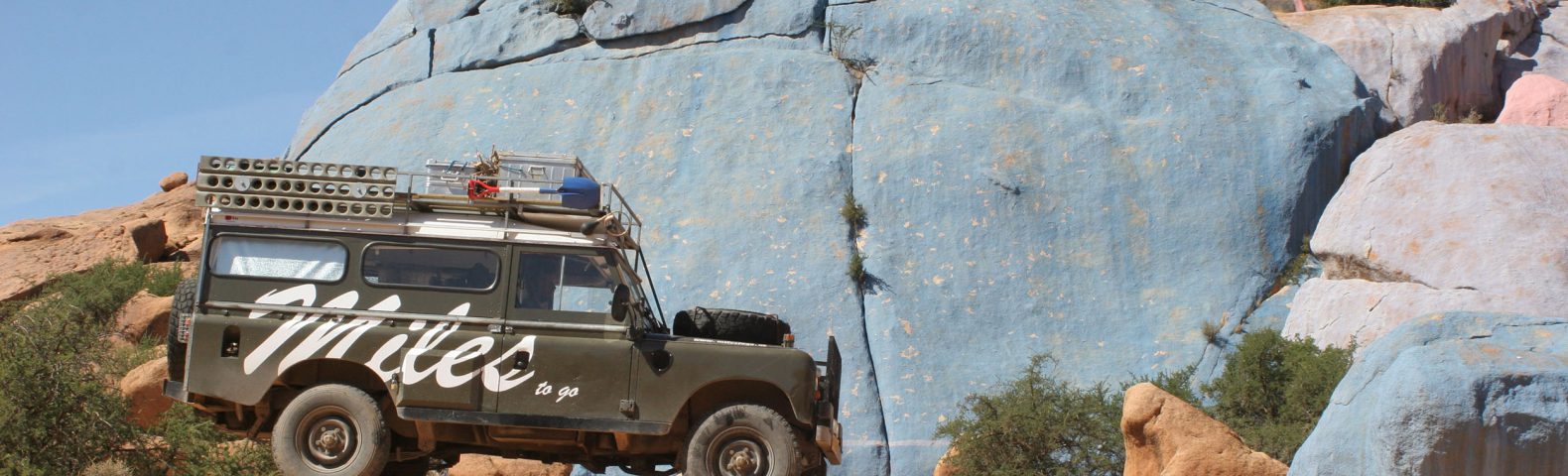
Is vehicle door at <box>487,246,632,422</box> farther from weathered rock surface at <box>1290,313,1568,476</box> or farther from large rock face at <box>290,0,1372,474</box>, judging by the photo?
large rock face at <box>290,0,1372,474</box>

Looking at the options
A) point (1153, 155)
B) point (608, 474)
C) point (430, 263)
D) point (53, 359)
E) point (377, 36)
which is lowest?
point (608, 474)

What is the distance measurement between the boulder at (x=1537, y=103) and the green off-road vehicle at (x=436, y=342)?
52.3 ft

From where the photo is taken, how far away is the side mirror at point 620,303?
10.4 meters

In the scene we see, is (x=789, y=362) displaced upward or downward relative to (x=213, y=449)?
upward

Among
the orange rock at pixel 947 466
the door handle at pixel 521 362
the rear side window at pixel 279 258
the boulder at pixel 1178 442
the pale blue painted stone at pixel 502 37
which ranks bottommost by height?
the orange rock at pixel 947 466

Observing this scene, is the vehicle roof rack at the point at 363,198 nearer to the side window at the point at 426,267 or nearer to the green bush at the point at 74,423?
the side window at the point at 426,267

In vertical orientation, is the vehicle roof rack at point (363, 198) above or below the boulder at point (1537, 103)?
below

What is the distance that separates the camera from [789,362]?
1054cm

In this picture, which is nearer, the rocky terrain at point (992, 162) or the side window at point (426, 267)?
the side window at point (426, 267)

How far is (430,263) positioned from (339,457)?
1.59 m

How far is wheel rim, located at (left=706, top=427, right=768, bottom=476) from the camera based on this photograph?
10.5 m

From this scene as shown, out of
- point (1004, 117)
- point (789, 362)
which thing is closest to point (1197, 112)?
point (1004, 117)

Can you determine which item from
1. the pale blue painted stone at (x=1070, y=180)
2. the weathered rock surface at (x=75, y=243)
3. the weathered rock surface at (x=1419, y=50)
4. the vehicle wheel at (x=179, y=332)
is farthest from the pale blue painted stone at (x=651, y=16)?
the vehicle wheel at (x=179, y=332)

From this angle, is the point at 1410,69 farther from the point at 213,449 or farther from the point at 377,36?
the point at 213,449
